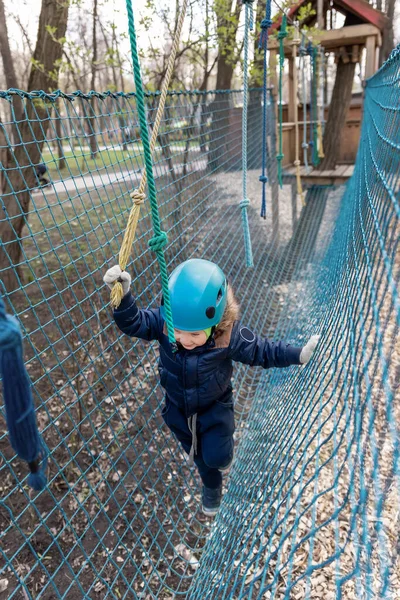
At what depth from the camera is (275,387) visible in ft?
9.29

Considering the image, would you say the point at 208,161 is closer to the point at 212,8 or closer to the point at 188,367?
the point at 212,8

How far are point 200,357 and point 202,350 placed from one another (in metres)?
0.03

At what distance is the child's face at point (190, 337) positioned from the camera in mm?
1564

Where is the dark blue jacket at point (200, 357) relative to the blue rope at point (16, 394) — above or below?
Result: below

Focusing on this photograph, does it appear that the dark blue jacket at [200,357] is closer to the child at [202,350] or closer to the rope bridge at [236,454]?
the child at [202,350]

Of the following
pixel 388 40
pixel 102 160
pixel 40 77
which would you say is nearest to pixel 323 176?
pixel 40 77

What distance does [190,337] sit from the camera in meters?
1.57

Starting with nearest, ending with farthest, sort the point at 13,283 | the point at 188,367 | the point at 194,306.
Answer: the point at 194,306 → the point at 188,367 → the point at 13,283

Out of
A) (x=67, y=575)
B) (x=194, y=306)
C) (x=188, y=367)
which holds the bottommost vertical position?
(x=67, y=575)

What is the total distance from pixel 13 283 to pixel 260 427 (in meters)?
3.15

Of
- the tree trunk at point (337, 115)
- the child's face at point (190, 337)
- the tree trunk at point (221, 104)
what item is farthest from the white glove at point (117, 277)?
the tree trunk at point (337, 115)

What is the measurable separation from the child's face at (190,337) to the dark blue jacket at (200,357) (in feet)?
0.16

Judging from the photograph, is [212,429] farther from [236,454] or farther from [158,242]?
[236,454]

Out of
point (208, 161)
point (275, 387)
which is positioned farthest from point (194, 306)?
point (208, 161)
